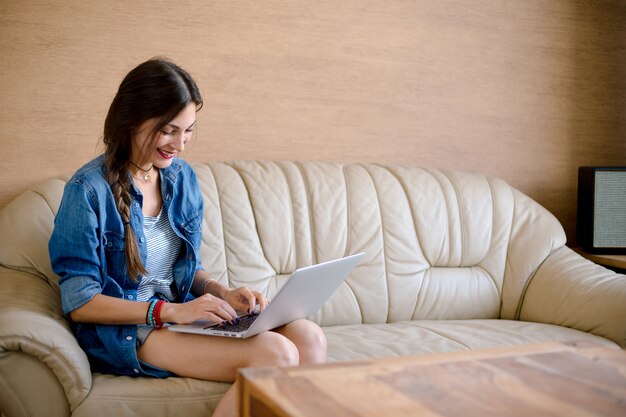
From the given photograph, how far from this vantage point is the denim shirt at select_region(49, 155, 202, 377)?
1.65 meters

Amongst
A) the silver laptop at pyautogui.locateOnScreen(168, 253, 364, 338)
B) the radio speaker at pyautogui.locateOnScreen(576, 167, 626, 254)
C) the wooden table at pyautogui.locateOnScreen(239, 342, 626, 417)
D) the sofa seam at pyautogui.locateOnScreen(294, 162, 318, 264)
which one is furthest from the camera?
the radio speaker at pyautogui.locateOnScreen(576, 167, 626, 254)

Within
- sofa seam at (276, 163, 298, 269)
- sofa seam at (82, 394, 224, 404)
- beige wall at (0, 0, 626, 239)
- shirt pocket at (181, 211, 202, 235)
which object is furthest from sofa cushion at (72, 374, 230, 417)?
beige wall at (0, 0, 626, 239)

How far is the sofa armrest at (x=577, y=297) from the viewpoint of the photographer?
2.29 meters

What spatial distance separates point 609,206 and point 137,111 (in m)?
2.02

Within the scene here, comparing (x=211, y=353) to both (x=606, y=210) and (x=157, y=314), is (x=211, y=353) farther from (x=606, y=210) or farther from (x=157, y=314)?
(x=606, y=210)

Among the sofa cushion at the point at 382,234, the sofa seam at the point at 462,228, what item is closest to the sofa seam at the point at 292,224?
the sofa cushion at the point at 382,234

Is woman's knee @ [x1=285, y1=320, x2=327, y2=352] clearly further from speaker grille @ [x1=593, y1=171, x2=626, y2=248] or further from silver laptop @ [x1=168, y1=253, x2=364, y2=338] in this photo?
speaker grille @ [x1=593, y1=171, x2=626, y2=248]

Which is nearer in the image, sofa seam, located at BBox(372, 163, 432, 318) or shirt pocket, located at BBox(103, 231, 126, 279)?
shirt pocket, located at BBox(103, 231, 126, 279)

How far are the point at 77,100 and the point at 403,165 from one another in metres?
1.24

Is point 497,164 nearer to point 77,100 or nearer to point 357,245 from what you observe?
point 357,245

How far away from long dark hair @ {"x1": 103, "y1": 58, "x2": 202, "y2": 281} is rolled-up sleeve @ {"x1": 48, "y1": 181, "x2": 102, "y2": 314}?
83 millimetres

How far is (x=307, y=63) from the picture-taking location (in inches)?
106

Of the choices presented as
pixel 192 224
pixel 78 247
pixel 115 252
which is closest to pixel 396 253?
pixel 192 224

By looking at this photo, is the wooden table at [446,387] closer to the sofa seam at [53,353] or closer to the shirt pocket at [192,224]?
the sofa seam at [53,353]
